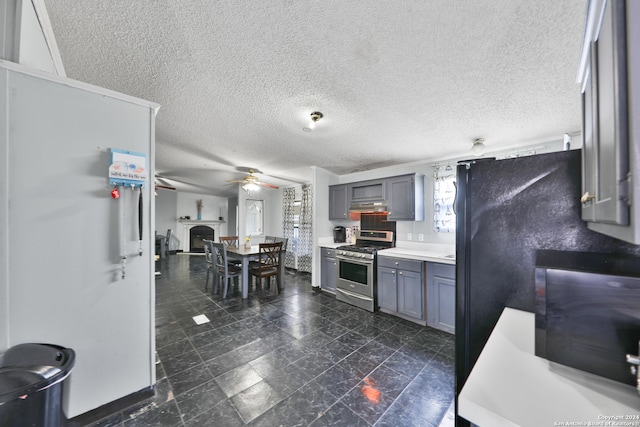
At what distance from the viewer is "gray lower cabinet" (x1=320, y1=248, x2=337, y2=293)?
4051 mm

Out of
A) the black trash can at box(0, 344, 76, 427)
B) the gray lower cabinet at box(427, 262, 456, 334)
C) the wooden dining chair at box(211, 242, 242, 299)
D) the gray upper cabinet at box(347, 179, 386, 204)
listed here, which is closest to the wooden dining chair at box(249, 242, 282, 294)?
the wooden dining chair at box(211, 242, 242, 299)

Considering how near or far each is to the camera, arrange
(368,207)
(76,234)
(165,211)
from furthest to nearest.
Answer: (165,211)
(368,207)
(76,234)

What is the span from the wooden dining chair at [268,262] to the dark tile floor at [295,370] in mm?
720

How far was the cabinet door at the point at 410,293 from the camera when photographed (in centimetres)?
289

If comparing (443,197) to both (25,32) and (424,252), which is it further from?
(25,32)

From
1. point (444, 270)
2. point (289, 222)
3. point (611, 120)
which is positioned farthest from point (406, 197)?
point (289, 222)

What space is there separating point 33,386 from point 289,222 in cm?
528

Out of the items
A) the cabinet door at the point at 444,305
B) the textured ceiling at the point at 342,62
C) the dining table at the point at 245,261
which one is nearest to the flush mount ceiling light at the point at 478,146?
the textured ceiling at the point at 342,62

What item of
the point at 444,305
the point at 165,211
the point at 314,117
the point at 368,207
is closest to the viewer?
the point at 314,117

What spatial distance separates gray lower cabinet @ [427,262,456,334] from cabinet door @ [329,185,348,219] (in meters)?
1.88

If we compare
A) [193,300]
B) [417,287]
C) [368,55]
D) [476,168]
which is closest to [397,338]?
[417,287]

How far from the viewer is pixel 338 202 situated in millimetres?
4402

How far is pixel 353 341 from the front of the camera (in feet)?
8.14

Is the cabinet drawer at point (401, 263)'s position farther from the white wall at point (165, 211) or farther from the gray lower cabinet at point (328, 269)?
the white wall at point (165, 211)
